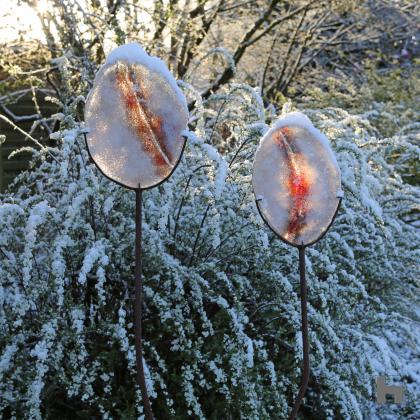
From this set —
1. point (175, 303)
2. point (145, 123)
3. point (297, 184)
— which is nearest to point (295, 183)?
point (297, 184)

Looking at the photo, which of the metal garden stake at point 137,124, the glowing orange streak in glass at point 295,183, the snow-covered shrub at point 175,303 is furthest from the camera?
the snow-covered shrub at point 175,303

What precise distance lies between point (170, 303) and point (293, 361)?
0.68m

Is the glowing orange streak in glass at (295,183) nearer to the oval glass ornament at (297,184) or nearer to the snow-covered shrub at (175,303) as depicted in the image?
the oval glass ornament at (297,184)

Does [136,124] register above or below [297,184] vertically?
Result: above

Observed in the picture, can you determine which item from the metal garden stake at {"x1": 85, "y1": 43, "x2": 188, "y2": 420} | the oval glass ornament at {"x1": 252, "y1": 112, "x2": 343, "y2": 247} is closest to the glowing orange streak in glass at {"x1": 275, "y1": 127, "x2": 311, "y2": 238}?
the oval glass ornament at {"x1": 252, "y1": 112, "x2": 343, "y2": 247}

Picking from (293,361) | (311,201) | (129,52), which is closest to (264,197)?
(311,201)

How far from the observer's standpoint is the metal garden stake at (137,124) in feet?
5.86

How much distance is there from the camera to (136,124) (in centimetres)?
180

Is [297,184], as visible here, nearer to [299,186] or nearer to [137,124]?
[299,186]

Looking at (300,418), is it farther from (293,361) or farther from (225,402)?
(225,402)

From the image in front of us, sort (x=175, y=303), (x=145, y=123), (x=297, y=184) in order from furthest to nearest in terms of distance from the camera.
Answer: (x=175, y=303) < (x=297, y=184) < (x=145, y=123)

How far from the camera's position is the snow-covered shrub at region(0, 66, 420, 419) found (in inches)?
92.3

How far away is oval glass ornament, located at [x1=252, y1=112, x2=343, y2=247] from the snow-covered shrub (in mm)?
302

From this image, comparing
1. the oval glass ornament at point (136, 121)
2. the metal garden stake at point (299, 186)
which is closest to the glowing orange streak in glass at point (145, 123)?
the oval glass ornament at point (136, 121)
